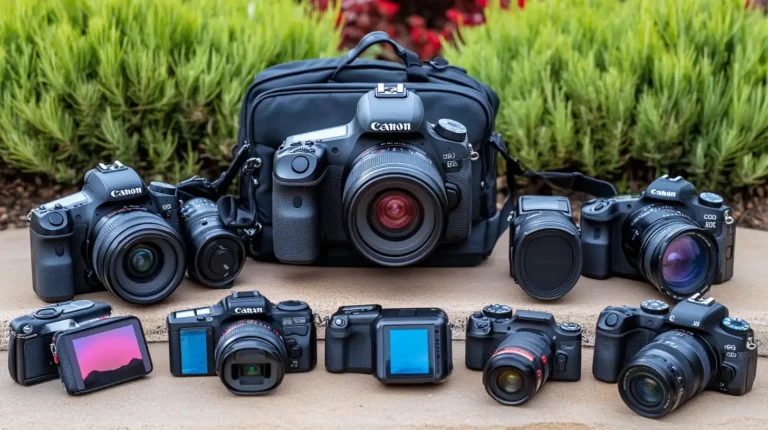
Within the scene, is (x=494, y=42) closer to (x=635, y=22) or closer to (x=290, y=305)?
(x=635, y=22)

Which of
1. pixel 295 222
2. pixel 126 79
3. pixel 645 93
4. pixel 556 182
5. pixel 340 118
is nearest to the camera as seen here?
pixel 295 222

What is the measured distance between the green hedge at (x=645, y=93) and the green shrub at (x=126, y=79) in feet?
3.34

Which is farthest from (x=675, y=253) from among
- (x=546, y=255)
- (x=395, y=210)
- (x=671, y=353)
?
(x=395, y=210)

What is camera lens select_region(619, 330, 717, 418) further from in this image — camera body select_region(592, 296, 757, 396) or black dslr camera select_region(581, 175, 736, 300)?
black dslr camera select_region(581, 175, 736, 300)

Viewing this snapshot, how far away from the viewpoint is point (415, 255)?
11.9 feet

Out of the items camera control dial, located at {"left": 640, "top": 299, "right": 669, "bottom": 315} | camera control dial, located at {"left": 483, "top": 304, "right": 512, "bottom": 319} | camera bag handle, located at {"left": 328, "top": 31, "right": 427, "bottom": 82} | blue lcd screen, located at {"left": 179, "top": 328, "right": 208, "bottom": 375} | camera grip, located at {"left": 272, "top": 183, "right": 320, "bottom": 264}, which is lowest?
blue lcd screen, located at {"left": 179, "top": 328, "right": 208, "bottom": 375}

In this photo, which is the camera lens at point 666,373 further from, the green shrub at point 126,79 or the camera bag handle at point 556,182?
the green shrub at point 126,79

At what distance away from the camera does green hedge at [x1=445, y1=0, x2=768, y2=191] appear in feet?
14.8

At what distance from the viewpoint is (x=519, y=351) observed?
3021 mm

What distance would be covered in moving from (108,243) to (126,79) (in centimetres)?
143

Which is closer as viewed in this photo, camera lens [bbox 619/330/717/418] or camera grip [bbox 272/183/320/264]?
camera lens [bbox 619/330/717/418]

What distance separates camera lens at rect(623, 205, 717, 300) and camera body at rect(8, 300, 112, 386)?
182 centimetres

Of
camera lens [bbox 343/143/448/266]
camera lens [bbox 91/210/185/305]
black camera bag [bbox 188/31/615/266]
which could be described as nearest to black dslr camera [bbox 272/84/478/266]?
camera lens [bbox 343/143/448/266]

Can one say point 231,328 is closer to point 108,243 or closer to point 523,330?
point 108,243
